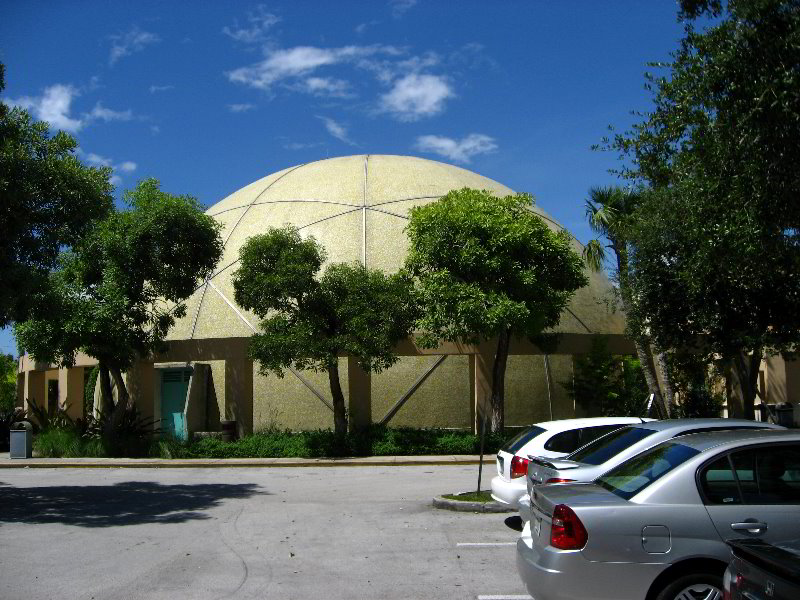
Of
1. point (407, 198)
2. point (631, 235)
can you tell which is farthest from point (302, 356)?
point (407, 198)

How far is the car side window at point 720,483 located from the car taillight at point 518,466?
A: 4624 mm

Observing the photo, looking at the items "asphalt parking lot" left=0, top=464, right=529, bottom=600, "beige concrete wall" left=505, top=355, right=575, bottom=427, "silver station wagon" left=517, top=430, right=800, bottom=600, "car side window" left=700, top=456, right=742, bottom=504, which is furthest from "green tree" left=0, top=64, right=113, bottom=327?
"beige concrete wall" left=505, top=355, right=575, bottom=427

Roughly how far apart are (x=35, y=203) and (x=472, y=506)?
8846 mm

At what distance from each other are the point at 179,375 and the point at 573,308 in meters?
14.2

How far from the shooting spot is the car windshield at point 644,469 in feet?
19.6

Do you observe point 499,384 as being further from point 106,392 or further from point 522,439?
point 522,439

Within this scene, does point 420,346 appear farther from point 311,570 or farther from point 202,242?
point 311,570

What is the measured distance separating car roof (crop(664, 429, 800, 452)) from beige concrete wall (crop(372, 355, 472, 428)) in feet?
66.8

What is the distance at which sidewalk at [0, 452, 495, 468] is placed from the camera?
21.2 m

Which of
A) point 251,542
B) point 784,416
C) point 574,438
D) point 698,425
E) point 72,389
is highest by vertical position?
point 698,425

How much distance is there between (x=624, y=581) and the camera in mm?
5473

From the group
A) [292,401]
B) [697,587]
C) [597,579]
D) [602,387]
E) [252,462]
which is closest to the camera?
[597,579]

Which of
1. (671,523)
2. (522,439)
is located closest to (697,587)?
(671,523)

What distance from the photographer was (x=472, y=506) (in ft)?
40.8
